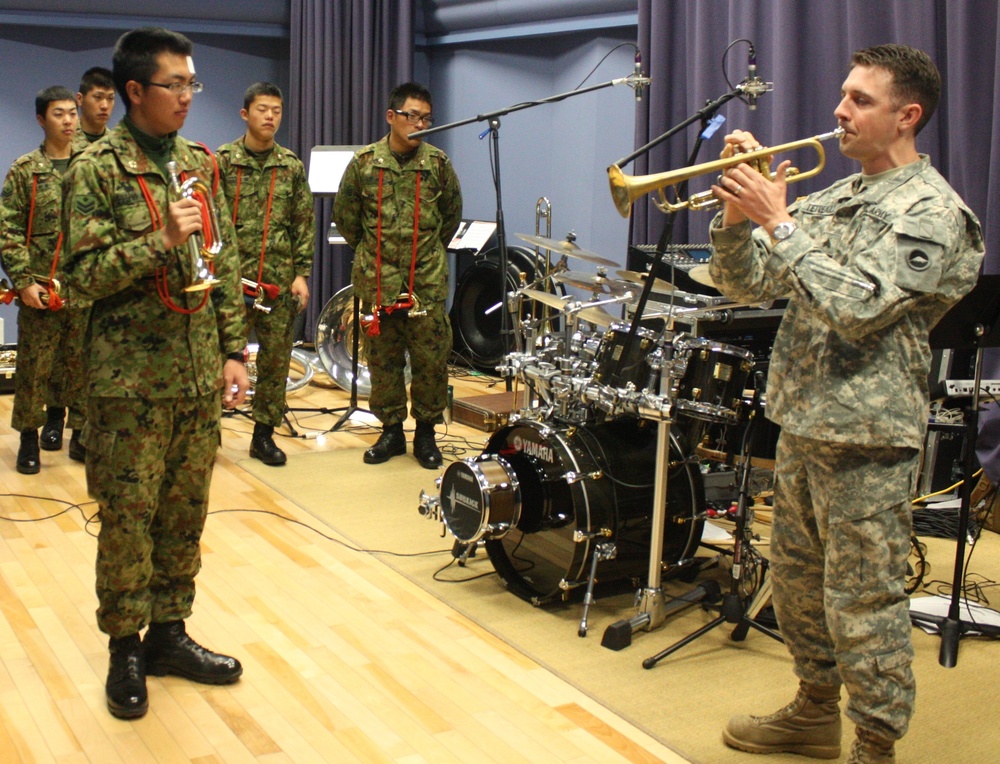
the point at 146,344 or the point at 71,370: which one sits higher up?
the point at 146,344

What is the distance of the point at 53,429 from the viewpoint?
18.3 ft

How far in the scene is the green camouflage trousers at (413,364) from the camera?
5316 millimetres

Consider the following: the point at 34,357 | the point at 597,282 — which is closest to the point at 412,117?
the point at 597,282

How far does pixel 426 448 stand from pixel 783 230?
3.31 meters

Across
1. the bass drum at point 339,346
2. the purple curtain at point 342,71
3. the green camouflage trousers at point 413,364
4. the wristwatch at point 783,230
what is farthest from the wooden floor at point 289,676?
the purple curtain at point 342,71

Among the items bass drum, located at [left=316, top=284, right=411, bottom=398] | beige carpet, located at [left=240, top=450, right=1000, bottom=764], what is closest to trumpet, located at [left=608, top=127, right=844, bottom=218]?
beige carpet, located at [left=240, top=450, right=1000, bottom=764]

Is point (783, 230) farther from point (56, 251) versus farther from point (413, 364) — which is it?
point (56, 251)

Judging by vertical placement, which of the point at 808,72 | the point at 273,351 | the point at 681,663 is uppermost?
the point at 808,72

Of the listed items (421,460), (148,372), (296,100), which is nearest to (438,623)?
(148,372)

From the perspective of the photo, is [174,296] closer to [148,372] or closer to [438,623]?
[148,372]

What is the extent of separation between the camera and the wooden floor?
9.09ft

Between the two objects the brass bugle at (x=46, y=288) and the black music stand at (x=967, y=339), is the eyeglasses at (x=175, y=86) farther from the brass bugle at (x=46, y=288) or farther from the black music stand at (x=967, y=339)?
the brass bugle at (x=46, y=288)

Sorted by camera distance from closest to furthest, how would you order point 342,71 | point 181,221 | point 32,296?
point 181,221, point 32,296, point 342,71

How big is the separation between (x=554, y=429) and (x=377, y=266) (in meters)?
1.86
